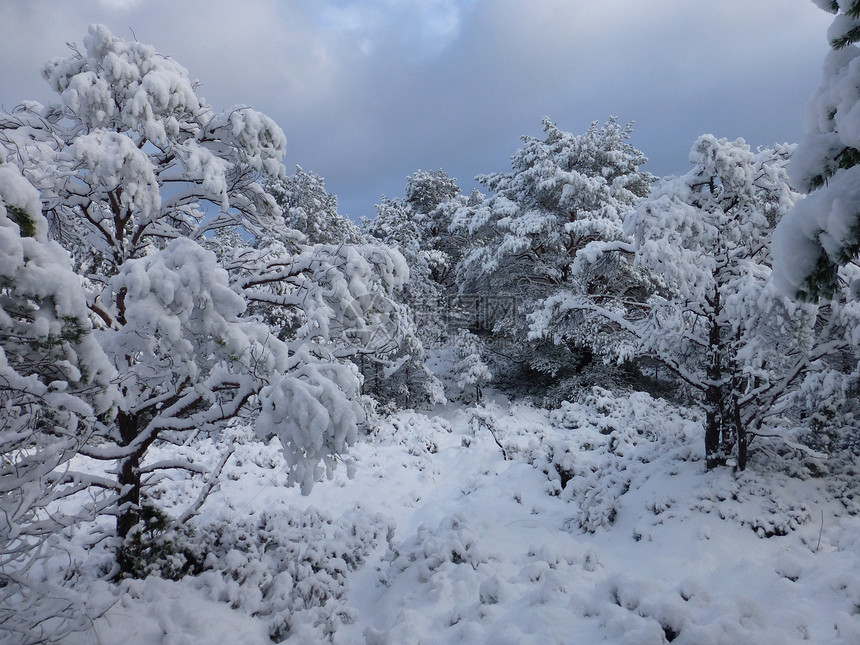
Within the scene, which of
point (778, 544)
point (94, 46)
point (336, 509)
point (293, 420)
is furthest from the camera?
point (336, 509)

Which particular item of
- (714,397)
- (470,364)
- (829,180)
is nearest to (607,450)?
(714,397)

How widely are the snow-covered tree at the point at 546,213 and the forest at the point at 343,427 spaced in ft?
21.1

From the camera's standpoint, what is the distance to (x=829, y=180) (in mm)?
2264

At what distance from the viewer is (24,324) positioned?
8.23ft

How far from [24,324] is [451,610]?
4253mm

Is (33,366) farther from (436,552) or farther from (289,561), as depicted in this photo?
(436,552)

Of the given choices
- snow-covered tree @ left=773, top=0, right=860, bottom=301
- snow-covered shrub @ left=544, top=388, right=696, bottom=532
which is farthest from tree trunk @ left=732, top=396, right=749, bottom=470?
snow-covered tree @ left=773, top=0, right=860, bottom=301

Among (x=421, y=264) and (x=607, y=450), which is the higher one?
(x=421, y=264)

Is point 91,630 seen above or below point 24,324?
below

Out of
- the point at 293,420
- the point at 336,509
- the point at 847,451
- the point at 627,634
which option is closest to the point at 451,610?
the point at 627,634

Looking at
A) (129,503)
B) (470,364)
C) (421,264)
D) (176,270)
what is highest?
(421,264)

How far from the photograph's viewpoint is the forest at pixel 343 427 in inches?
105

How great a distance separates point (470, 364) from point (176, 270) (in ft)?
42.0

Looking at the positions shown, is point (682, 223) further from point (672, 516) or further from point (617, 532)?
point (617, 532)
